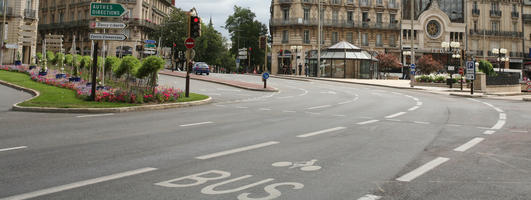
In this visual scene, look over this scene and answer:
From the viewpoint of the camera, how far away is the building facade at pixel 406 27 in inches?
2574

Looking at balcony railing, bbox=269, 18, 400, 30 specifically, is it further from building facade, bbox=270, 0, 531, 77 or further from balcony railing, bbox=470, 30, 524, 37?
balcony railing, bbox=470, 30, 524, 37

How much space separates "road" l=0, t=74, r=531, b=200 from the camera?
172 inches

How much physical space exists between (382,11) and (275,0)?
57.3ft

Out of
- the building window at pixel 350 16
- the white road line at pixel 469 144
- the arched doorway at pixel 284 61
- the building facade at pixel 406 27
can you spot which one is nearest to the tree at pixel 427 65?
the building facade at pixel 406 27

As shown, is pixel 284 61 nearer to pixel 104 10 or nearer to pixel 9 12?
pixel 9 12

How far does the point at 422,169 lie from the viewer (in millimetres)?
5445

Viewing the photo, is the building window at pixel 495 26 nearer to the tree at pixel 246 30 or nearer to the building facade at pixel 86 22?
the tree at pixel 246 30

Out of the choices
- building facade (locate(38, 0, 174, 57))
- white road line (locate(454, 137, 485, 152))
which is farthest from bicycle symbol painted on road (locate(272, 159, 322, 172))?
building facade (locate(38, 0, 174, 57))

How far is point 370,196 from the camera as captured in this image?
165 inches

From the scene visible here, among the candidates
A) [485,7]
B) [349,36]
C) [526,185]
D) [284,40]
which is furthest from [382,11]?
[526,185]

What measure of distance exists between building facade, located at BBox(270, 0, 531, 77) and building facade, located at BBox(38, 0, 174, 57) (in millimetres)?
20432

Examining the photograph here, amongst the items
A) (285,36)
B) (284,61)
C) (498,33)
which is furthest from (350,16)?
(498,33)

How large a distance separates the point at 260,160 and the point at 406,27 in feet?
234

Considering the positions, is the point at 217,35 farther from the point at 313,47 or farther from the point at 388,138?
the point at 388,138
